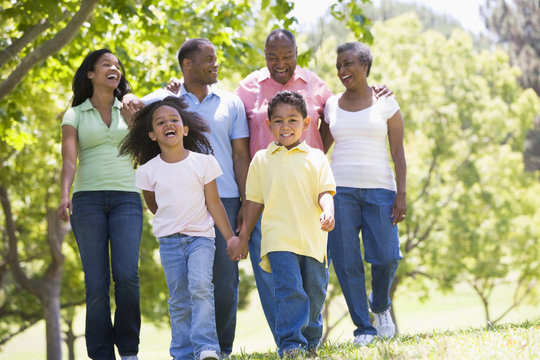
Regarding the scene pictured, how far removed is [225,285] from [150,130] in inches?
52.2

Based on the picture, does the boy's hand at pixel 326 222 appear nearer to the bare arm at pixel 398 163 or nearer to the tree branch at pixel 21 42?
the bare arm at pixel 398 163

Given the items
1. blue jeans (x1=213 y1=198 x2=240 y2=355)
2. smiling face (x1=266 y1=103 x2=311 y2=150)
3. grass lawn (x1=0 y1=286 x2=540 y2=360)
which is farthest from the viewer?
blue jeans (x1=213 y1=198 x2=240 y2=355)

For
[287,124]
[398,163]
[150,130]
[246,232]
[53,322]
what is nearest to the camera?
[287,124]

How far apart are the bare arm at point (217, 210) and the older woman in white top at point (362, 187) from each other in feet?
3.69

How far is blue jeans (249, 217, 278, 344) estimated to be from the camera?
5083 mm

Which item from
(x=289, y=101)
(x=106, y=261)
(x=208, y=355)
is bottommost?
(x=208, y=355)

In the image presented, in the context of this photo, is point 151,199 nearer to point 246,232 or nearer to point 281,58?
point 246,232

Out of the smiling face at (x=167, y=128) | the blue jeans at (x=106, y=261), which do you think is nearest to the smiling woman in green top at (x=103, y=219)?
the blue jeans at (x=106, y=261)

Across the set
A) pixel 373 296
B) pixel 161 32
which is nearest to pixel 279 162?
pixel 373 296

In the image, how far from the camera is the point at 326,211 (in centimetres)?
460

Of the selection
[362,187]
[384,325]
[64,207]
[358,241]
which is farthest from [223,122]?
[384,325]

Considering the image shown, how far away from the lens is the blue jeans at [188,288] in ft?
15.3

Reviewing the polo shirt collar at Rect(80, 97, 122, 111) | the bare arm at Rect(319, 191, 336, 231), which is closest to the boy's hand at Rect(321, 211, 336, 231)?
the bare arm at Rect(319, 191, 336, 231)

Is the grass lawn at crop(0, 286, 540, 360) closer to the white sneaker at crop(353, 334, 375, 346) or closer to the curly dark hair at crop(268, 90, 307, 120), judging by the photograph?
the white sneaker at crop(353, 334, 375, 346)
